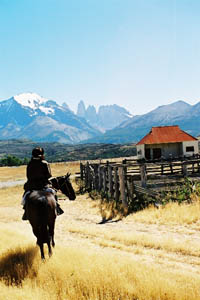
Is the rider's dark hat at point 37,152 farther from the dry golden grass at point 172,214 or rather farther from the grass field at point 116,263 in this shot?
the dry golden grass at point 172,214

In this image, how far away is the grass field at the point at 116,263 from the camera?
16.6ft

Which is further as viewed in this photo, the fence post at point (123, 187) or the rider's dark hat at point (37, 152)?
the fence post at point (123, 187)

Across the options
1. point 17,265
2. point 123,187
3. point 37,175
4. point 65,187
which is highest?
point 37,175

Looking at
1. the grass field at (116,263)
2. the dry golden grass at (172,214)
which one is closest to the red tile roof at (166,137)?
the dry golden grass at (172,214)

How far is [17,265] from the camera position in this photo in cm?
654

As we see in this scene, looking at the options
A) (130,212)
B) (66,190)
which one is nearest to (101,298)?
(66,190)

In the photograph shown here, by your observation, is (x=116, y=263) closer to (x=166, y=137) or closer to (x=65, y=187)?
(x=65, y=187)

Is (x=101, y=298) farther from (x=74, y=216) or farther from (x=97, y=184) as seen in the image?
(x=97, y=184)

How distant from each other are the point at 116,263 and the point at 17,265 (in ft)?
7.50

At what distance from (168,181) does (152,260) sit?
7.44m

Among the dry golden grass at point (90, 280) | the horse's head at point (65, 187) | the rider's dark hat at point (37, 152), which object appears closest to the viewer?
the dry golden grass at point (90, 280)

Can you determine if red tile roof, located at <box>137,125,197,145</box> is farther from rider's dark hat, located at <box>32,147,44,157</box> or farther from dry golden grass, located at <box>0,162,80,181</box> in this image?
rider's dark hat, located at <box>32,147,44,157</box>

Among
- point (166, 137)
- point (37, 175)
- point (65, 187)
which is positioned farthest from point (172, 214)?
point (166, 137)

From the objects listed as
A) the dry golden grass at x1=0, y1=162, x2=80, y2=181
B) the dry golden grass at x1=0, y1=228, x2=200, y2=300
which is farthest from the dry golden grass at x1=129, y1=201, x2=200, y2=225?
the dry golden grass at x1=0, y1=162, x2=80, y2=181
